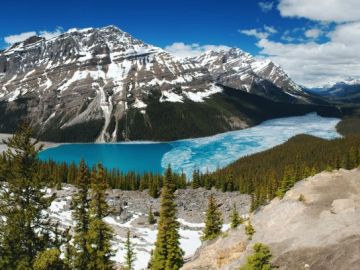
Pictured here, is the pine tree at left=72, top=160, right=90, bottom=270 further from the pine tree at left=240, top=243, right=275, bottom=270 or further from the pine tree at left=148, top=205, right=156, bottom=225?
the pine tree at left=148, top=205, right=156, bottom=225

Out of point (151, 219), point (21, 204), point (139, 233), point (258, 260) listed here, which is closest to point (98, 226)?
point (21, 204)

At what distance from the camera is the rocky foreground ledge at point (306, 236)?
119 feet

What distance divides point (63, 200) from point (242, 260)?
329ft

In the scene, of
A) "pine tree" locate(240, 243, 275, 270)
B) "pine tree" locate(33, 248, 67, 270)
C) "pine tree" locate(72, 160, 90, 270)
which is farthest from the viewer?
"pine tree" locate(72, 160, 90, 270)

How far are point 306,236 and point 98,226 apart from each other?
66.4 ft

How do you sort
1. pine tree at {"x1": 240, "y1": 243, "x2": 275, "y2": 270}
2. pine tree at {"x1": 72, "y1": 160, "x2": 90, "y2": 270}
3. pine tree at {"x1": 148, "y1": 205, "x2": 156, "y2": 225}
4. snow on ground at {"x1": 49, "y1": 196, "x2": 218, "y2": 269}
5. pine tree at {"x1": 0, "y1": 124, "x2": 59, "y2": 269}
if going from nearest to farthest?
pine tree at {"x1": 0, "y1": 124, "x2": 59, "y2": 269}
pine tree at {"x1": 240, "y1": 243, "x2": 275, "y2": 270}
pine tree at {"x1": 72, "y1": 160, "x2": 90, "y2": 270}
snow on ground at {"x1": 49, "y1": 196, "x2": 218, "y2": 269}
pine tree at {"x1": 148, "y1": 205, "x2": 156, "y2": 225}

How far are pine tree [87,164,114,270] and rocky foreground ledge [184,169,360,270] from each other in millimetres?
11609

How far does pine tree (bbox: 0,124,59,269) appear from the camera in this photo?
1314 inches

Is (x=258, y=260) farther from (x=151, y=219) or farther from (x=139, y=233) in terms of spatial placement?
(x=151, y=219)

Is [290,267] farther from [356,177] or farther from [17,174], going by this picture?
[356,177]

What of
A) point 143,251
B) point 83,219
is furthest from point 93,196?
point 143,251

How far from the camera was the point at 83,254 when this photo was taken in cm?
4228

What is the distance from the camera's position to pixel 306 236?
42906 millimetres

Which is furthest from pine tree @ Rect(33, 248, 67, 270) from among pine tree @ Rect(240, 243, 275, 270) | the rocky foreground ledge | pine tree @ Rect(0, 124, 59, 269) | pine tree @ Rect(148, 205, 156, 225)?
pine tree @ Rect(148, 205, 156, 225)
